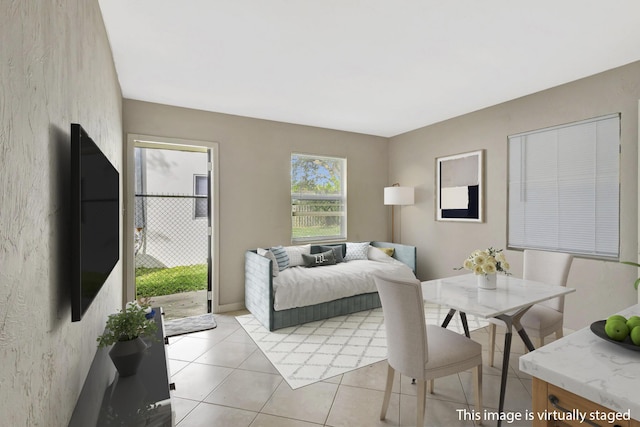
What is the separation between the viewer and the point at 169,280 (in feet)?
17.0

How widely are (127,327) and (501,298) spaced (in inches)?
88.7

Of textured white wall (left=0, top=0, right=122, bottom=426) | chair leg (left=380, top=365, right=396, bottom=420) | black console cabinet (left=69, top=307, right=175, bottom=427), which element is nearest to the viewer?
textured white wall (left=0, top=0, right=122, bottom=426)

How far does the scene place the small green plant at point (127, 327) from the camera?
5.30 feet

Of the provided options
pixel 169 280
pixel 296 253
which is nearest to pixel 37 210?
pixel 296 253

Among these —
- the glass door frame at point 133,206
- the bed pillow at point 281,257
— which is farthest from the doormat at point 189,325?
the bed pillow at point 281,257

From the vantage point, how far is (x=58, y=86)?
112 cm

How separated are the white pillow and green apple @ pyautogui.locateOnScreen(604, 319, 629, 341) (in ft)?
11.6

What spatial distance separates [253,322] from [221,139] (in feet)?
7.88

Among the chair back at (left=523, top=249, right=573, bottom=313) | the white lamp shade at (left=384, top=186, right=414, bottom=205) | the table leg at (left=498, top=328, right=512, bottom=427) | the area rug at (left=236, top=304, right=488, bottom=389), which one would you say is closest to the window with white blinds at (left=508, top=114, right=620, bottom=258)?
the chair back at (left=523, top=249, right=573, bottom=313)

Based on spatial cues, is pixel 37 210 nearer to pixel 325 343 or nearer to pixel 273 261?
pixel 325 343

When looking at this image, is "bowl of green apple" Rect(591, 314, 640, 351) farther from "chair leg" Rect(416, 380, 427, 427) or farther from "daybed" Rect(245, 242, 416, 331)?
"daybed" Rect(245, 242, 416, 331)

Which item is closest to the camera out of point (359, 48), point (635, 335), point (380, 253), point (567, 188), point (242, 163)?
point (635, 335)

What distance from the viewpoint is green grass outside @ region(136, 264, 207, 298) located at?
195 inches

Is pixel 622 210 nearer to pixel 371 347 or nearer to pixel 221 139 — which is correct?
pixel 371 347
